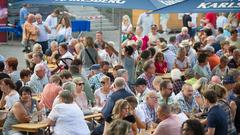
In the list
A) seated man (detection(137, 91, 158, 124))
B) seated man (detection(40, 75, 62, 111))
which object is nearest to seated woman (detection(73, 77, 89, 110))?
seated man (detection(40, 75, 62, 111))

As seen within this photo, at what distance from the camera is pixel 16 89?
15.1 m

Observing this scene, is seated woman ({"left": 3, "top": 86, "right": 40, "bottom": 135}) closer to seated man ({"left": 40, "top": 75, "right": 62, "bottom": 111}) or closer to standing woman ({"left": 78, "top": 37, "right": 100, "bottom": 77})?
seated man ({"left": 40, "top": 75, "right": 62, "bottom": 111})

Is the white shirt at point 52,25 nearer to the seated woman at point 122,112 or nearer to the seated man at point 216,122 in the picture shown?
the seated woman at point 122,112

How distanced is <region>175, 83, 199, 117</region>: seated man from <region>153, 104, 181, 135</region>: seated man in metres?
2.58

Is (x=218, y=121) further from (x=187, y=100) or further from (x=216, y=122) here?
(x=187, y=100)

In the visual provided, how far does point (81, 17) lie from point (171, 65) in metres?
16.2

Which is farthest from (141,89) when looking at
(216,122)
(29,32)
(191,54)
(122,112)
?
(29,32)

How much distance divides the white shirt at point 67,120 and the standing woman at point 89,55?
6642 millimetres

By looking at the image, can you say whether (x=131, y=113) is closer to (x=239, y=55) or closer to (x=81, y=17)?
(x=239, y=55)

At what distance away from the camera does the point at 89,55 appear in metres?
19.4

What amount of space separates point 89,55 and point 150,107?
5.89 m

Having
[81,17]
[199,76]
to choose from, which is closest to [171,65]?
[199,76]

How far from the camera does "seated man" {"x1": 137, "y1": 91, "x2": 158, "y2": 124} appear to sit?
44.9 feet

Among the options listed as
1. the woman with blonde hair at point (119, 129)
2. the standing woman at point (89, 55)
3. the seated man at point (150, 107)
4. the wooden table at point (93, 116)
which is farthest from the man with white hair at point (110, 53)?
the woman with blonde hair at point (119, 129)
